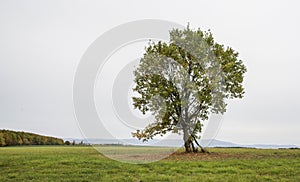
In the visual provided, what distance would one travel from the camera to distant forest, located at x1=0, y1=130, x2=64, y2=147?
82.8 metres

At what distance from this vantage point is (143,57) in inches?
1435

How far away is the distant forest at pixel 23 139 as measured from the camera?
82750mm

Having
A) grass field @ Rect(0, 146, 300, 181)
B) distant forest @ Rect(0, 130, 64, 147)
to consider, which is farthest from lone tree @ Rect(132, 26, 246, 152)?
distant forest @ Rect(0, 130, 64, 147)

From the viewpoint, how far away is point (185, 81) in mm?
33438

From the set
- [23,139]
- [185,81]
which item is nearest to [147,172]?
[185,81]

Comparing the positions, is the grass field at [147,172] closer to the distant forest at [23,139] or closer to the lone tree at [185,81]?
the lone tree at [185,81]

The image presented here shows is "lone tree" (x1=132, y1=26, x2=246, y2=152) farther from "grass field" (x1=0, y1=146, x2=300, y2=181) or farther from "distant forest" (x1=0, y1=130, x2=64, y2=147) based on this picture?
"distant forest" (x1=0, y1=130, x2=64, y2=147)

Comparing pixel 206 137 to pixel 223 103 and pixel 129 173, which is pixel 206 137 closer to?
pixel 223 103

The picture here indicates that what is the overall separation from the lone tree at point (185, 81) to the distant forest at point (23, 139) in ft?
199

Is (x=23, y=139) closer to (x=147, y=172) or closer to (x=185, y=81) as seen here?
(x=185, y=81)

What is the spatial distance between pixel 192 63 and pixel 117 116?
40.6ft

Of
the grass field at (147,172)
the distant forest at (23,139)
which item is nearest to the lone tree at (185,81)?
the grass field at (147,172)

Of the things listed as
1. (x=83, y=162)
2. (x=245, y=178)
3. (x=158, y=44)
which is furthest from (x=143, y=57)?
(x=245, y=178)

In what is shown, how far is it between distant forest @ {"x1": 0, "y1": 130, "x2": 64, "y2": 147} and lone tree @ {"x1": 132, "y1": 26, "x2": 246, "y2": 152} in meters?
60.5
